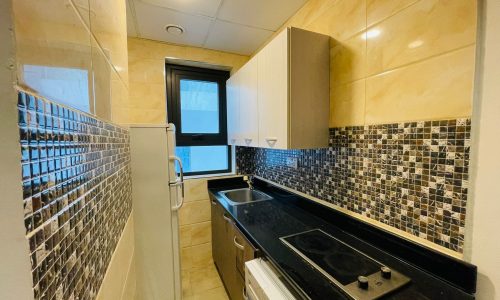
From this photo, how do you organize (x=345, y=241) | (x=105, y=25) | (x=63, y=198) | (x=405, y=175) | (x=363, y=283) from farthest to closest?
1. (x=345, y=241)
2. (x=405, y=175)
3. (x=363, y=283)
4. (x=105, y=25)
5. (x=63, y=198)

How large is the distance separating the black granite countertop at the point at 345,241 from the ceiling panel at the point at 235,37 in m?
1.57

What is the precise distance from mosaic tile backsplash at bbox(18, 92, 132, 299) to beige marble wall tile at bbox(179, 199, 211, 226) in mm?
1805

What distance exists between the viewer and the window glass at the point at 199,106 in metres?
2.44

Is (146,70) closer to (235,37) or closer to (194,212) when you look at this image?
(235,37)

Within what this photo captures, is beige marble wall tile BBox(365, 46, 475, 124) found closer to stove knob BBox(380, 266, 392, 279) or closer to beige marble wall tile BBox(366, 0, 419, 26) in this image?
beige marble wall tile BBox(366, 0, 419, 26)

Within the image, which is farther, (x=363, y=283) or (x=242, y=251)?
(x=242, y=251)

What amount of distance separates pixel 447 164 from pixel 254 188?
5.69 ft

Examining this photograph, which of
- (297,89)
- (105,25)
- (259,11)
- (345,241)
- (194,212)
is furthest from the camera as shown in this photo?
(194,212)

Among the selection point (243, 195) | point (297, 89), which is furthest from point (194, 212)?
point (297, 89)

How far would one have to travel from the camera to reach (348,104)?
1.22 metres

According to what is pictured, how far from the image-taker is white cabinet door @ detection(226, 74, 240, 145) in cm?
208

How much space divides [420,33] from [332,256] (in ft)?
3.54

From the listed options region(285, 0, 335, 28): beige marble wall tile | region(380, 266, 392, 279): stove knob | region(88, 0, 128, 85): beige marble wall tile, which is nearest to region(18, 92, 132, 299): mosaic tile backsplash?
region(88, 0, 128, 85): beige marble wall tile

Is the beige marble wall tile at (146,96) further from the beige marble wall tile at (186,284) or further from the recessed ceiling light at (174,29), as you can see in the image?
the beige marble wall tile at (186,284)
